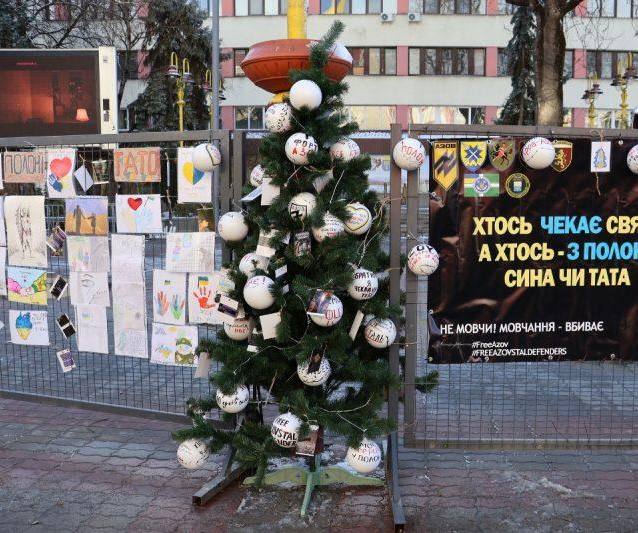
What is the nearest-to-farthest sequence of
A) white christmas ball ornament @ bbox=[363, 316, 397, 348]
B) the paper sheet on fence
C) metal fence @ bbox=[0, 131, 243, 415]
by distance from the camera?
1. white christmas ball ornament @ bbox=[363, 316, 397, 348]
2. metal fence @ bbox=[0, 131, 243, 415]
3. the paper sheet on fence

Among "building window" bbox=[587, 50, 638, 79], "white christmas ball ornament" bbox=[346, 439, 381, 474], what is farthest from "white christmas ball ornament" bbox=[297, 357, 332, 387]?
"building window" bbox=[587, 50, 638, 79]

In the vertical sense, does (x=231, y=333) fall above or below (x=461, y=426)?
above

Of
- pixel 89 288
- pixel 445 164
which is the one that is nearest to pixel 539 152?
pixel 445 164

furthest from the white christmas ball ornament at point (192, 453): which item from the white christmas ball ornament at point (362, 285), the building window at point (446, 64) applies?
the building window at point (446, 64)

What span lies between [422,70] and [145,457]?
138 feet

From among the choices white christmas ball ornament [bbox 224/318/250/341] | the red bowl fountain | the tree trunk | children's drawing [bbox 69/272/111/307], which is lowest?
white christmas ball ornament [bbox 224/318/250/341]

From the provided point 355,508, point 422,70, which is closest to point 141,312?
point 355,508

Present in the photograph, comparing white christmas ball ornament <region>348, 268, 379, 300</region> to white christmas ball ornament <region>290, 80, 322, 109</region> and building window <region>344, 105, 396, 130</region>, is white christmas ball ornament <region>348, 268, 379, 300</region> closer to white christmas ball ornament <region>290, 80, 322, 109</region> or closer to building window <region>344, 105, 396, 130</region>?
white christmas ball ornament <region>290, 80, 322, 109</region>

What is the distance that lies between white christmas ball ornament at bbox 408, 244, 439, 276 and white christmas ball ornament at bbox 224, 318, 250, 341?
114 centimetres

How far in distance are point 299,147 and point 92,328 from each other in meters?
2.73

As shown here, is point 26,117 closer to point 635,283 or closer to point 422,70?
point 635,283

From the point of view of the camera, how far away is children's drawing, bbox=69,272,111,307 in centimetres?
576

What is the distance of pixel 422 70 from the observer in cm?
4431

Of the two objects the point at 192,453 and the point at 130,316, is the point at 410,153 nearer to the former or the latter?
the point at 192,453
